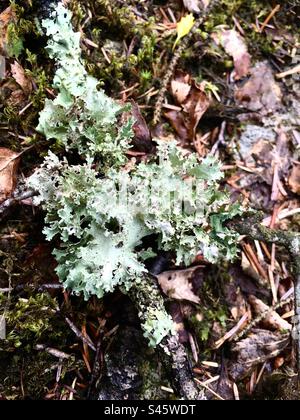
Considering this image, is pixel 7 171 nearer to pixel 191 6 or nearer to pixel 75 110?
pixel 75 110

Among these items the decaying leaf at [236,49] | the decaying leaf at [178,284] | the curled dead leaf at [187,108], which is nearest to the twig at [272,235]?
the decaying leaf at [178,284]

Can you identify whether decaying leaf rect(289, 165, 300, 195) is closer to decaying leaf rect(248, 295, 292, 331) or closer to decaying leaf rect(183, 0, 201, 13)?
decaying leaf rect(248, 295, 292, 331)

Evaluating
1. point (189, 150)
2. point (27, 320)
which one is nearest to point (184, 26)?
point (189, 150)

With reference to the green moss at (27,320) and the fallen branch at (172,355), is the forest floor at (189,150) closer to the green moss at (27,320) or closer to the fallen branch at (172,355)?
the green moss at (27,320)

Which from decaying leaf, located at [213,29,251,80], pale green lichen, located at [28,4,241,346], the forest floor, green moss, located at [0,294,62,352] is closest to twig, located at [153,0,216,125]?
the forest floor

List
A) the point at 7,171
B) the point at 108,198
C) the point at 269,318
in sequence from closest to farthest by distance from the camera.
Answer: the point at 108,198
the point at 7,171
the point at 269,318

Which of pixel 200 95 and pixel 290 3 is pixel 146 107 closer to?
pixel 200 95
